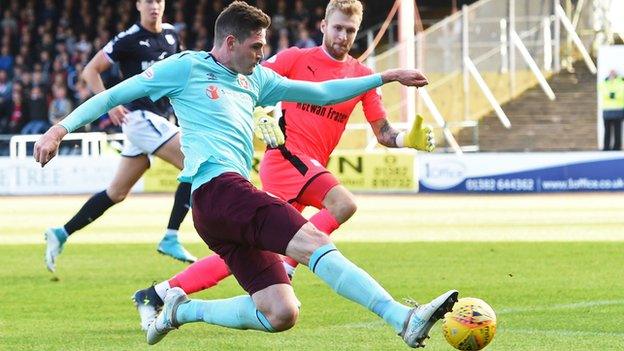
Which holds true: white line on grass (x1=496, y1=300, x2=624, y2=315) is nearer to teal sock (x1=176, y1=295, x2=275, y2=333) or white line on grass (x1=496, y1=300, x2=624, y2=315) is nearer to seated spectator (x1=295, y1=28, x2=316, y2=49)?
teal sock (x1=176, y1=295, x2=275, y2=333)

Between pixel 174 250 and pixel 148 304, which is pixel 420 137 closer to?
pixel 148 304

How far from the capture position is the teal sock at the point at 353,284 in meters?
6.50

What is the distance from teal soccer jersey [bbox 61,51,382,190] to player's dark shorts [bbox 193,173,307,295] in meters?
0.14

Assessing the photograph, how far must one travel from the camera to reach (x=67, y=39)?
35.8 meters

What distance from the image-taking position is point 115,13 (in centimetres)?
3791

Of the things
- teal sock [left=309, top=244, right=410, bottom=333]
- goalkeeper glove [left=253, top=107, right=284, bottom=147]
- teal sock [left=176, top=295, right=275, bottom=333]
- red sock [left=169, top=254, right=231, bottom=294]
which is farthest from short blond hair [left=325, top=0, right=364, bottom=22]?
teal sock [left=309, top=244, right=410, bottom=333]

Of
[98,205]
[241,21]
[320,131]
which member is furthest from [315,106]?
[98,205]

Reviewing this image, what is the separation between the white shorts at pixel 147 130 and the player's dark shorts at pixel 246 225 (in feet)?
16.1

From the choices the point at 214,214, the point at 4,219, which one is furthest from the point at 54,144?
the point at 4,219

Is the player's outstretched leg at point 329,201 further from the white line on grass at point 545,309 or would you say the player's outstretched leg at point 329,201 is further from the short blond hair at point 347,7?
the short blond hair at point 347,7

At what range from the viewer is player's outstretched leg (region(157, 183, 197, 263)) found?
1219 cm

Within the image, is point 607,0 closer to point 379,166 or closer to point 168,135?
point 379,166

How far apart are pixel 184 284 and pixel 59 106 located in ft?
78.6

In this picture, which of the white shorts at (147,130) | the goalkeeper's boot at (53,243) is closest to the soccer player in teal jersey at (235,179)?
the white shorts at (147,130)
